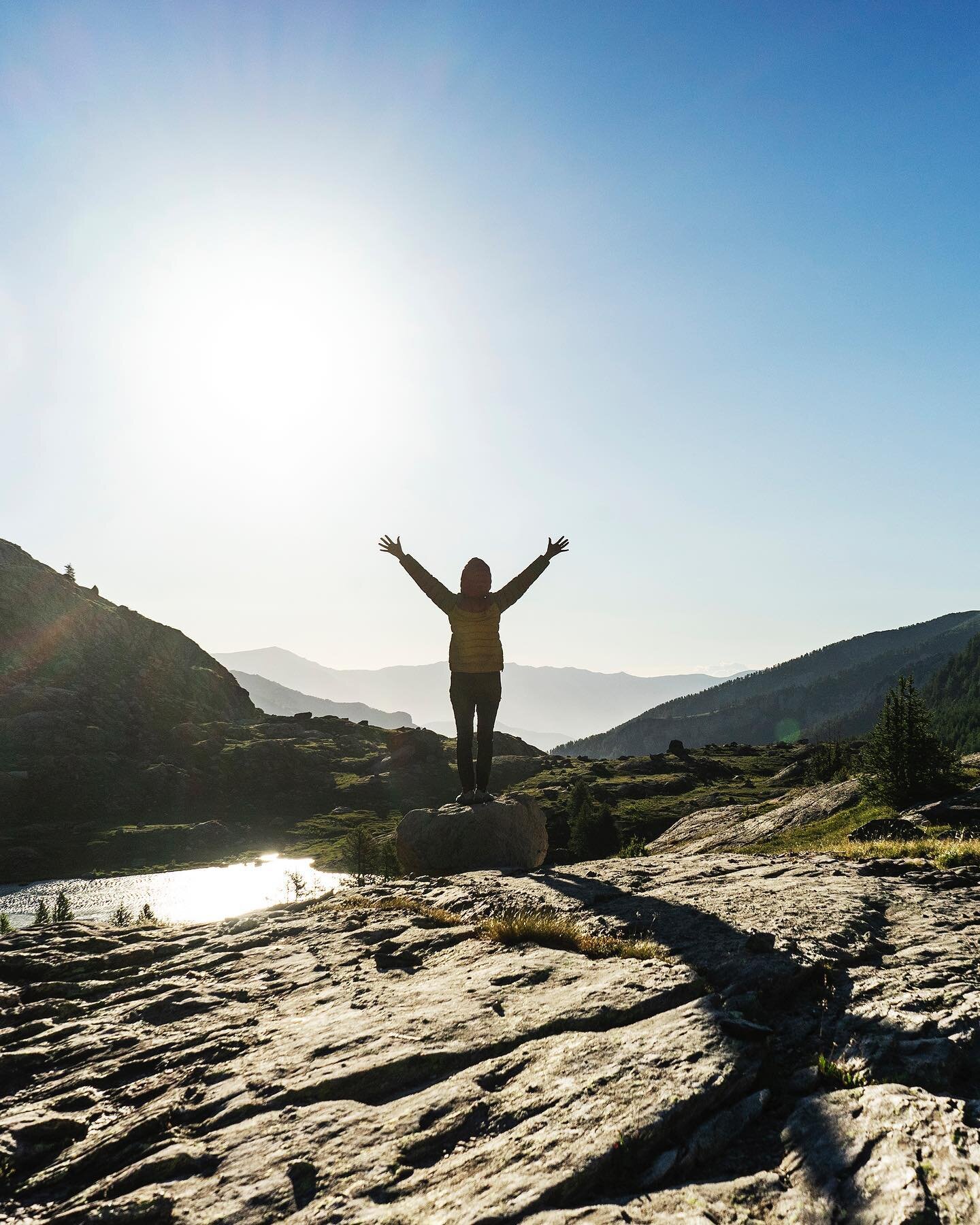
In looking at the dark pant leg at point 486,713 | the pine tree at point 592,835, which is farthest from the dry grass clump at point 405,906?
the pine tree at point 592,835

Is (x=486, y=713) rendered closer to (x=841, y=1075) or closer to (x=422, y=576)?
(x=422, y=576)

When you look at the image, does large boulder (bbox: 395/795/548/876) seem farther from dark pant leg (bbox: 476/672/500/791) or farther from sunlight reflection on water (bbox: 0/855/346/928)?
sunlight reflection on water (bbox: 0/855/346/928)

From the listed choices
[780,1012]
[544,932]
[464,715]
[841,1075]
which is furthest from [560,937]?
[464,715]

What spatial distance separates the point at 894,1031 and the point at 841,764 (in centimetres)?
10502

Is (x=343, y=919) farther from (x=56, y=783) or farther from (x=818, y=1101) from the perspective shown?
(x=56, y=783)

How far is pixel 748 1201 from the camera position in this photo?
454cm

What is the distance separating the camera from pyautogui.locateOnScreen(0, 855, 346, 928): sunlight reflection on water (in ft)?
373

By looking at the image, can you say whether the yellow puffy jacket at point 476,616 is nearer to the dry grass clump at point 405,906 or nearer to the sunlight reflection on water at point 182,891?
the dry grass clump at point 405,906

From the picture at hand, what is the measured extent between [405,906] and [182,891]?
473 feet

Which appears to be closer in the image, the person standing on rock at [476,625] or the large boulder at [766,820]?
the person standing on rock at [476,625]

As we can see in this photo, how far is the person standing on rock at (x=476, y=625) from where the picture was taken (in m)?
17.1

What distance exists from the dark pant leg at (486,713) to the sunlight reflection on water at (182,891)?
99.1 m

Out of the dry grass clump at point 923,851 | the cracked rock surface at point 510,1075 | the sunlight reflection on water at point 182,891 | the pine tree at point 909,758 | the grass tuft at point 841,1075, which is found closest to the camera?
the cracked rock surface at point 510,1075

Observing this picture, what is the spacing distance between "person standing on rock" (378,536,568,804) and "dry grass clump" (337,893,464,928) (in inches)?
179
